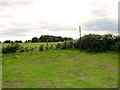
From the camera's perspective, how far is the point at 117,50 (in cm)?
1953

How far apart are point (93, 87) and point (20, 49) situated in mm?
18735

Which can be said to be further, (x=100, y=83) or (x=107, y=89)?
(x=100, y=83)

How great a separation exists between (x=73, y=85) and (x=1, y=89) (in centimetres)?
384

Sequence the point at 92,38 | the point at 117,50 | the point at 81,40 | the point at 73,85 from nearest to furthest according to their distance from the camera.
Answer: the point at 73,85 → the point at 117,50 → the point at 92,38 → the point at 81,40

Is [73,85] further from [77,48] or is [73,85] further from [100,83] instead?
[77,48]

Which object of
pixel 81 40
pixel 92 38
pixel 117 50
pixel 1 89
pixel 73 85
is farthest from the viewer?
pixel 81 40

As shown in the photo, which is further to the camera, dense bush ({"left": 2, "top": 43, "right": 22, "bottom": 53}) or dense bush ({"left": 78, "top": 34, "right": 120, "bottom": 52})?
dense bush ({"left": 2, "top": 43, "right": 22, "bottom": 53})

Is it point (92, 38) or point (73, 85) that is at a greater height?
point (92, 38)

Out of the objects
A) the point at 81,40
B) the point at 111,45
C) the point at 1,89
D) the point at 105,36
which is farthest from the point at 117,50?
the point at 1,89

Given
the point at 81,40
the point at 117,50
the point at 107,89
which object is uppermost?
the point at 81,40

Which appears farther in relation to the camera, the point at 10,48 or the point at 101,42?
the point at 10,48

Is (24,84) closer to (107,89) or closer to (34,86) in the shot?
(34,86)

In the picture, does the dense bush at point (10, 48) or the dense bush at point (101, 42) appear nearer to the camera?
the dense bush at point (101, 42)

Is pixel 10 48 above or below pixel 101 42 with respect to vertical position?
below
